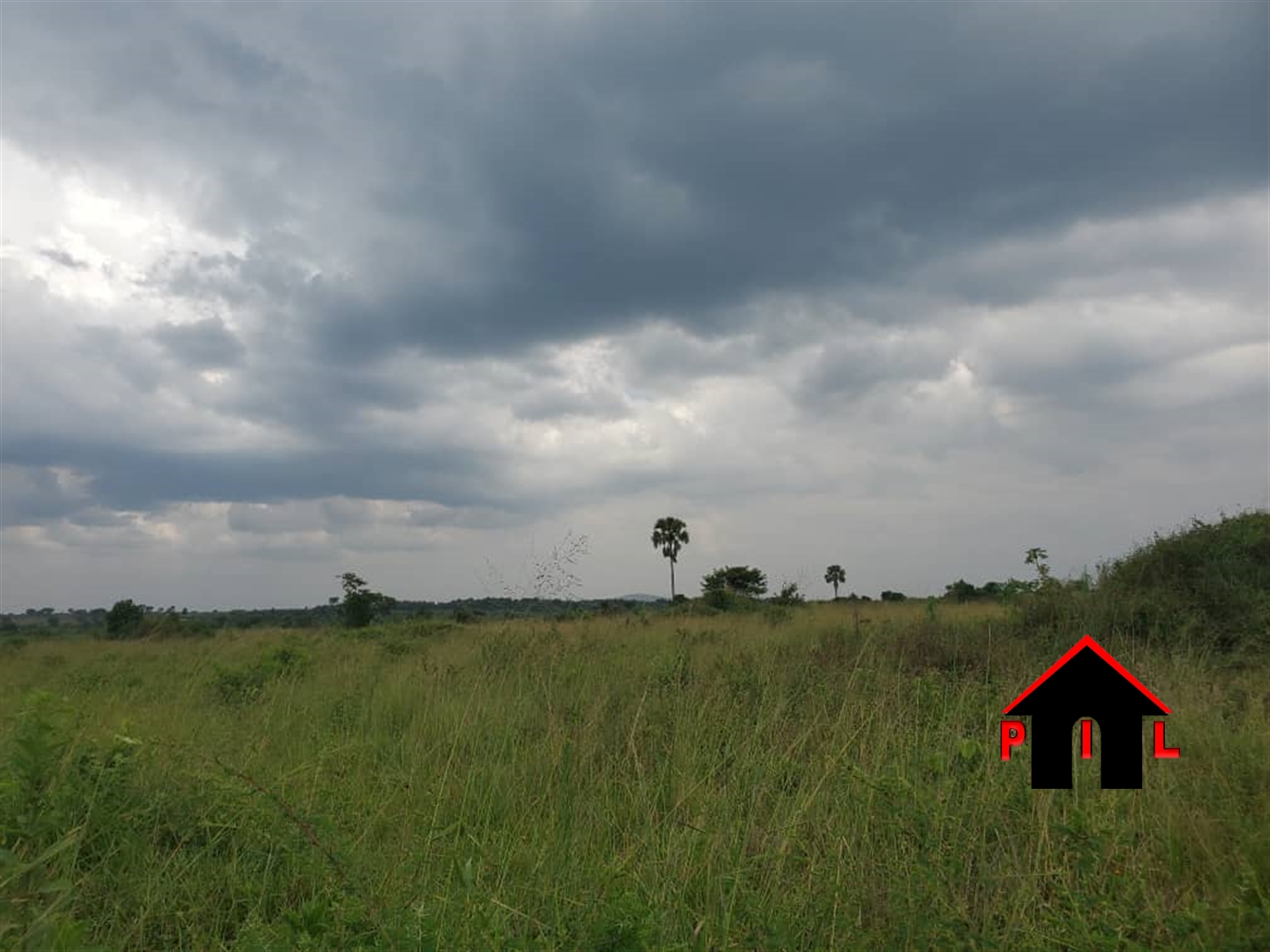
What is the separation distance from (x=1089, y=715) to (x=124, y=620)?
31377mm

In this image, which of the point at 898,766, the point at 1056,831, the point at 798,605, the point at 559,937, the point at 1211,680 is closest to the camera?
the point at 559,937

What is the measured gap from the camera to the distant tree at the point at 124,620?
81.8 ft

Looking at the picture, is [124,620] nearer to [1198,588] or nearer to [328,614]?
[328,614]

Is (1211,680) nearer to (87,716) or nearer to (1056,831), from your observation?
(1056,831)

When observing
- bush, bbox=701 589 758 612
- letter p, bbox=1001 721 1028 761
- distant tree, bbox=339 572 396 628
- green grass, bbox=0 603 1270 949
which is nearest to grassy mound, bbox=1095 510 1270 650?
green grass, bbox=0 603 1270 949

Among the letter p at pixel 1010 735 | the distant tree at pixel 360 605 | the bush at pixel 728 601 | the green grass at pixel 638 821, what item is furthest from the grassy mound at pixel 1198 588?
the distant tree at pixel 360 605

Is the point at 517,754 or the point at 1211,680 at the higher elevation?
the point at 1211,680

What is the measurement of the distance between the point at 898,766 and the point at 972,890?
1.05m

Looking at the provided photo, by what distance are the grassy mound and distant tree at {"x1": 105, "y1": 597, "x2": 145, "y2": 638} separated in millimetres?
24593

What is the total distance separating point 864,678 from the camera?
286 inches

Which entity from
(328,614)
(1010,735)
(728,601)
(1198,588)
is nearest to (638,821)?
(1010,735)

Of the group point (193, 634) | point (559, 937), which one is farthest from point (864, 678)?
point (193, 634)

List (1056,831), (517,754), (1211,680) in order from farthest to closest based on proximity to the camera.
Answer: (1211,680), (517,754), (1056,831)

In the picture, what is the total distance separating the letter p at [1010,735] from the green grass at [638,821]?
102mm
